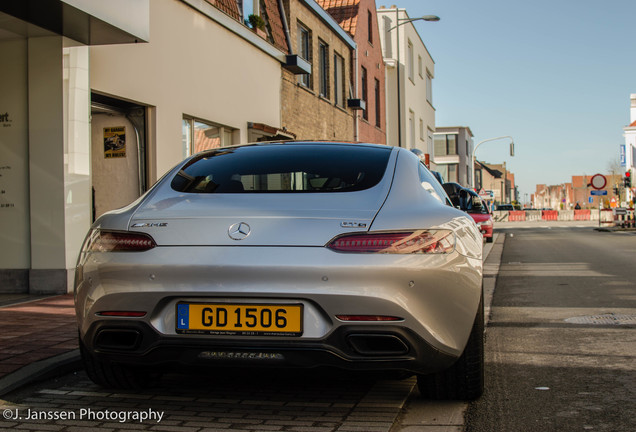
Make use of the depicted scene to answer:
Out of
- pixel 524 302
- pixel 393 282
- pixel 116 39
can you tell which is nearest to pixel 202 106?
pixel 116 39

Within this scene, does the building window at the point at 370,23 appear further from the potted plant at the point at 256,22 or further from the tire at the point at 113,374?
the tire at the point at 113,374

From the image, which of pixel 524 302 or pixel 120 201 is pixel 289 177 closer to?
pixel 524 302

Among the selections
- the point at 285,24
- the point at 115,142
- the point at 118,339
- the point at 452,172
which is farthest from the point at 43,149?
the point at 452,172

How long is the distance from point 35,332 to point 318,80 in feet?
51.3

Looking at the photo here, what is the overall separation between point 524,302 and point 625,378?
170 inches

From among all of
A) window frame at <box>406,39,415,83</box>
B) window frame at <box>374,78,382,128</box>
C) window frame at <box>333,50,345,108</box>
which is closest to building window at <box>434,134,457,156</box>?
window frame at <box>406,39,415,83</box>

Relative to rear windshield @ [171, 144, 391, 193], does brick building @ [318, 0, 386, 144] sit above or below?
above

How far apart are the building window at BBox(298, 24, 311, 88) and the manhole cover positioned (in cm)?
1322

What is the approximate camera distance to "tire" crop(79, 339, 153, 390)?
4105mm

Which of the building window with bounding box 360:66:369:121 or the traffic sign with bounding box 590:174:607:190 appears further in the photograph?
the traffic sign with bounding box 590:174:607:190

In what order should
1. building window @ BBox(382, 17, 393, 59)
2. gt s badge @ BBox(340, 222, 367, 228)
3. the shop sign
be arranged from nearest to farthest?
gt s badge @ BBox(340, 222, 367, 228)
the shop sign
building window @ BBox(382, 17, 393, 59)

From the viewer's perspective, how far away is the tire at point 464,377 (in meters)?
3.84

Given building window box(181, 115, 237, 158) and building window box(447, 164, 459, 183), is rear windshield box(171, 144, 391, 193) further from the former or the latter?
building window box(447, 164, 459, 183)

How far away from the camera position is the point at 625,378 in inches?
182
